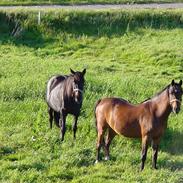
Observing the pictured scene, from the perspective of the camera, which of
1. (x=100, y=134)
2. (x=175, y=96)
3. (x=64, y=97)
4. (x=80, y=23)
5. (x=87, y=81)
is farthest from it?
(x=80, y=23)

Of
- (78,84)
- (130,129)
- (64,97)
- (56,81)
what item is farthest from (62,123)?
(130,129)

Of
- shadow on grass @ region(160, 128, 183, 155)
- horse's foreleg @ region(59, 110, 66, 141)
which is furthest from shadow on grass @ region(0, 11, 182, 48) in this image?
shadow on grass @ region(160, 128, 183, 155)

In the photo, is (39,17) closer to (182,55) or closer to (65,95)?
(182,55)

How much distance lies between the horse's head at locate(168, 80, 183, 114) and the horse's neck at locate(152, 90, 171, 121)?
24 cm

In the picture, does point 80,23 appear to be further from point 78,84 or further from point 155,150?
point 155,150

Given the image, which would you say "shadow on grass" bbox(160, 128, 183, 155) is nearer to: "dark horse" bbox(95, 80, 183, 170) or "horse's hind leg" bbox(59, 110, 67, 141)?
"dark horse" bbox(95, 80, 183, 170)

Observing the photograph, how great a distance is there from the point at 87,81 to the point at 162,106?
6201 mm

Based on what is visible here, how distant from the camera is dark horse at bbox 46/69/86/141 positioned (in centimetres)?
1166

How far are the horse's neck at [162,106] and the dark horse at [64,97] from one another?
1.93m

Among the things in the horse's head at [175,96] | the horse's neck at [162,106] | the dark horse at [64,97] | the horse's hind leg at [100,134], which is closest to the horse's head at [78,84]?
the dark horse at [64,97]

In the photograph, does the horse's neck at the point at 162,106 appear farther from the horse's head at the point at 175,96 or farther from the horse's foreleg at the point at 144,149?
the horse's foreleg at the point at 144,149

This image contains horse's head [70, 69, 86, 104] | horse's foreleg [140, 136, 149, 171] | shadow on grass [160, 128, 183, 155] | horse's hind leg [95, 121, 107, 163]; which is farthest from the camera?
shadow on grass [160, 128, 183, 155]

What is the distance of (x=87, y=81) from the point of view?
1641 centimetres

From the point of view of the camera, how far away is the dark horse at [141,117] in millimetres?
10305
